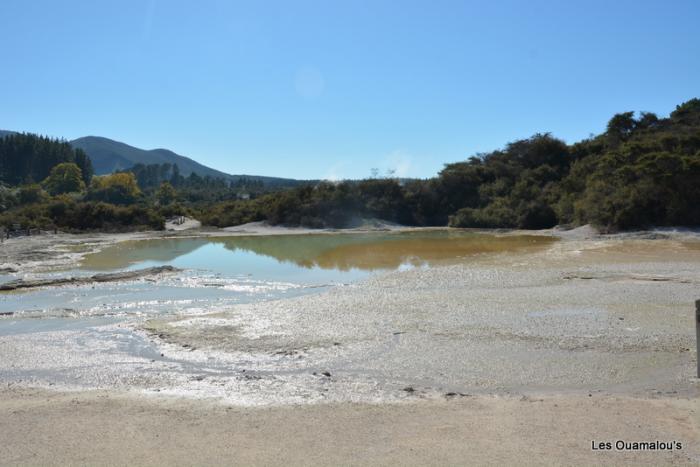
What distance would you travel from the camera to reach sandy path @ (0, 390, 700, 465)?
4066 mm

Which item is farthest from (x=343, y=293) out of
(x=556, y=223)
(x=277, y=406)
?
(x=556, y=223)

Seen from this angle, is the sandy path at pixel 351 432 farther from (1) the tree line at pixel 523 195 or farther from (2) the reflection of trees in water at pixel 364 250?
(1) the tree line at pixel 523 195

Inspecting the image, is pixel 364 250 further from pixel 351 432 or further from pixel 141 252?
pixel 351 432

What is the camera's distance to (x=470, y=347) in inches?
296

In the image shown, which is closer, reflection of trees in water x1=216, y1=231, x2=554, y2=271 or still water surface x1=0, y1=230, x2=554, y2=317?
still water surface x1=0, y1=230, x2=554, y2=317

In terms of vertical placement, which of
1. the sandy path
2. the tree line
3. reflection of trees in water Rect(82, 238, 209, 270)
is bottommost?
the sandy path

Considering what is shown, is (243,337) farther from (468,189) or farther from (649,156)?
(468,189)

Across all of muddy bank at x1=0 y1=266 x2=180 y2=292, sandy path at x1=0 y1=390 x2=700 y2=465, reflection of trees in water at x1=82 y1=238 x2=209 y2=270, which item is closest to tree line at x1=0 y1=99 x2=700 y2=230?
reflection of trees in water at x1=82 y1=238 x2=209 y2=270

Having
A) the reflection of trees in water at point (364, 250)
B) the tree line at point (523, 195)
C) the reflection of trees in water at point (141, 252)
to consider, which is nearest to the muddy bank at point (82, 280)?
the reflection of trees in water at point (141, 252)

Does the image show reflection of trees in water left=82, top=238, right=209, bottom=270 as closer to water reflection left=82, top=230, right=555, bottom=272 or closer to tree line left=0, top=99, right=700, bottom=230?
water reflection left=82, top=230, right=555, bottom=272

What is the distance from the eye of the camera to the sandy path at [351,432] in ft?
13.3

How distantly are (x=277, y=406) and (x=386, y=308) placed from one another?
5.14m

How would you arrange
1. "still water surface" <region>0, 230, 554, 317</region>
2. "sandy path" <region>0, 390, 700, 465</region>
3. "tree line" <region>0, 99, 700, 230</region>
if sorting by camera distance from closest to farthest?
"sandy path" <region>0, 390, 700, 465</region>
"still water surface" <region>0, 230, 554, 317</region>
"tree line" <region>0, 99, 700, 230</region>

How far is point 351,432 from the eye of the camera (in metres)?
4.63
